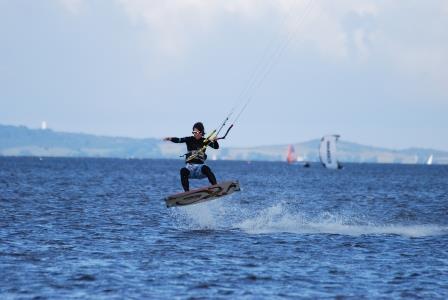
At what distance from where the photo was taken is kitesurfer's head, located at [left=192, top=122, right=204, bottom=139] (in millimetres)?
31016

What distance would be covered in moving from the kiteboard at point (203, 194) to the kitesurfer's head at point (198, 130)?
184 cm

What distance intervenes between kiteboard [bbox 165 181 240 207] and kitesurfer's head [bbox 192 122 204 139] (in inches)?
72.4

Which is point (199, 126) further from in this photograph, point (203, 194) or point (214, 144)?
point (203, 194)

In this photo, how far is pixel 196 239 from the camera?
3247 centimetres

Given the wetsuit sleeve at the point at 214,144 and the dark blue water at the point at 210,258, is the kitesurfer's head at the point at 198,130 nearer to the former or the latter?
the wetsuit sleeve at the point at 214,144

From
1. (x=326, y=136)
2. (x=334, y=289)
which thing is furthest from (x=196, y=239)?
(x=326, y=136)

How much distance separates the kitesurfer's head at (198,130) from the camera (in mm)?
31016

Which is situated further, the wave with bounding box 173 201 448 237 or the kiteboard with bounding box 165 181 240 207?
the wave with bounding box 173 201 448 237

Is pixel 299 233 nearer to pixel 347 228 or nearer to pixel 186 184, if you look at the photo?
pixel 347 228

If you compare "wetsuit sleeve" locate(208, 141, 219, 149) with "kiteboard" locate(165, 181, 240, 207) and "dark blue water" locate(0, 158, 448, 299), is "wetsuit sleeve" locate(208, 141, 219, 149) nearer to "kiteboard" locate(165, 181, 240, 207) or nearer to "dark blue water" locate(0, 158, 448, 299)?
"kiteboard" locate(165, 181, 240, 207)

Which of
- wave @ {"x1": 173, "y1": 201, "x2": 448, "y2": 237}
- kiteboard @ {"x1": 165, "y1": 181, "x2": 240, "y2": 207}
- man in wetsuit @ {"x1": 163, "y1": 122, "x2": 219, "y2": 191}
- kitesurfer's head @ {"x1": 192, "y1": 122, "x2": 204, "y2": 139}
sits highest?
kitesurfer's head @ {"x1": 192, "y1": 122, "x2": 204, "y2": 139}

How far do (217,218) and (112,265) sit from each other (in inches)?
841

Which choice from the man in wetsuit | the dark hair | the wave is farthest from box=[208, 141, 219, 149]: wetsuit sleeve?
the wave

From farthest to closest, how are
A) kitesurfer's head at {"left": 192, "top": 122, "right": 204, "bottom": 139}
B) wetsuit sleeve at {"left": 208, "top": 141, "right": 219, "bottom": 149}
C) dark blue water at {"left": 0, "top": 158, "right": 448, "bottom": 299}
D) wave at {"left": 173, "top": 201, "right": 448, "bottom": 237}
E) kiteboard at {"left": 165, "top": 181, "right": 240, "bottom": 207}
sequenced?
wave at {"left": 173, "top": 201, "right": 448, "bottom": 237}, kiteboard at {"left": 165, "top": 181, "right": 240, "bottom": 207}, kitesurfer's head at {"left": 192, "top": 122, "right": 204, "bottom": 139}, wetsuit sleeve at {"left": 208, "top": 141, "right": 219, "bottom": 149}, dark blue water at {"left": 0, "top": 158, "right": 448, "bottom": 299}
